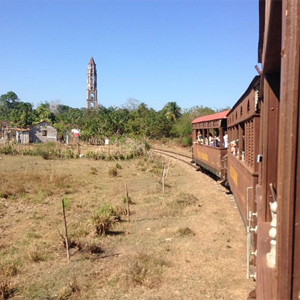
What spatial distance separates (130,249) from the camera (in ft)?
24.6

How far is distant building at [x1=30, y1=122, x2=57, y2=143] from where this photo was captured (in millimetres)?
50969

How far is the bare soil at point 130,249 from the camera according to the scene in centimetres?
556

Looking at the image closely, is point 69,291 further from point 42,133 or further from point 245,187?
point 42,133

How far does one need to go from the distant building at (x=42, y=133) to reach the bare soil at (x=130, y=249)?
38.1 meters

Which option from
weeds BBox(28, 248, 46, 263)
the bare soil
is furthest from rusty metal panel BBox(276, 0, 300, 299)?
weeds BBox(28, 248, 46, 263)

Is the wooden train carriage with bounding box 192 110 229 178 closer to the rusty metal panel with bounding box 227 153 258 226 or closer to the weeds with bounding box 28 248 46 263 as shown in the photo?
the rusty metal panel with bounding box 227 153 258 226

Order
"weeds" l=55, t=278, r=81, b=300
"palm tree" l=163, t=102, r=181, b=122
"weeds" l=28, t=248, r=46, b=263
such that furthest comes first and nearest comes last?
"palm tree" l=163, t=102, r=181, b=122
"weeds" l=28, t=248, r=46, b=263
"weeds" l=55, t=278, r=81, b=300

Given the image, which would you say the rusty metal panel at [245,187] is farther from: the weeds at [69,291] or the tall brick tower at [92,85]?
the tall brick tower at [92,85]

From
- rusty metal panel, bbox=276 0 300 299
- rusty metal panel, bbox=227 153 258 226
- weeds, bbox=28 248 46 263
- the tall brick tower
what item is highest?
the tall brick tower

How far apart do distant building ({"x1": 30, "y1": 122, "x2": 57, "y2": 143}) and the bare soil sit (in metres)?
38.1

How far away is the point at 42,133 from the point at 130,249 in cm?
4654

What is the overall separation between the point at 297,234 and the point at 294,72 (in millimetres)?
634

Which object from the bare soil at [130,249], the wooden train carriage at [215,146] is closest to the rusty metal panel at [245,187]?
the bare soil at [130,249]

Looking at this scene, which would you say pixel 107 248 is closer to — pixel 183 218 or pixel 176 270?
pixel 176 270
